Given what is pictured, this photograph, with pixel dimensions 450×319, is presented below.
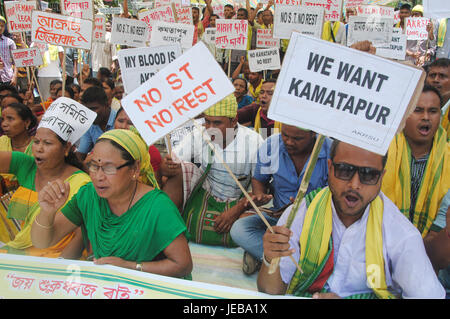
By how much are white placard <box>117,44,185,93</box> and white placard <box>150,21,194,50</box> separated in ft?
5.75

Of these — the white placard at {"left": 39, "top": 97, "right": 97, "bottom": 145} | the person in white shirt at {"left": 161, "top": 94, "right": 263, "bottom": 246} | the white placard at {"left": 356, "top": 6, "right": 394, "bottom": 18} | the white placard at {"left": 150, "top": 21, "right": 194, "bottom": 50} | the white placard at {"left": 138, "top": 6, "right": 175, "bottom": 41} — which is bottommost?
the person in white shirt at {"left": 161, "top": 94, "right": 263, "bottom": 246}

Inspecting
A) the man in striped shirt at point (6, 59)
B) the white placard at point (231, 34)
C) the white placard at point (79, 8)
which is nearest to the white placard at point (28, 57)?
the white placard at point (79, 8)

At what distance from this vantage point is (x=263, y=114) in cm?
502

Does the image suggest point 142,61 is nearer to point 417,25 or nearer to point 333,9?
point 333,9

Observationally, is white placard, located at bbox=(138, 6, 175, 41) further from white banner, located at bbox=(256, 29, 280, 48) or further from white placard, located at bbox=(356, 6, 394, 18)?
white placard, located at bbox=(356, 6, 394, 18)

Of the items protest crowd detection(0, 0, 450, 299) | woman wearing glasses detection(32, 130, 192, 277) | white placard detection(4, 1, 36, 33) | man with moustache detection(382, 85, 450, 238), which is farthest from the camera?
white placard detection(4, 1, 36, 33)

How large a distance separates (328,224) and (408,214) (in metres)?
0.99

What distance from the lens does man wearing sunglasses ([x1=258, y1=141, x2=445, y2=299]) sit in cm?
167

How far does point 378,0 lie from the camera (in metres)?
13.0

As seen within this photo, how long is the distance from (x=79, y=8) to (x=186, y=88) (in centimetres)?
482

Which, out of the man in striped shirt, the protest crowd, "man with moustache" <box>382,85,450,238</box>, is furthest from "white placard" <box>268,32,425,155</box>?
the man in striped shirt

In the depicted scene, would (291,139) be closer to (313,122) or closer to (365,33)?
(313,122)

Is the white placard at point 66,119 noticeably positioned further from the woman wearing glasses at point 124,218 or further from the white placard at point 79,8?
the white placard at point 79,8

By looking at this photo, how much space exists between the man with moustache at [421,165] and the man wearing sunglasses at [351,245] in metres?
0.79
